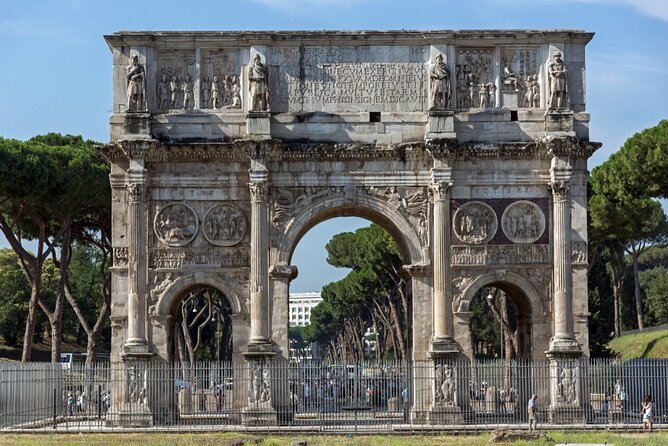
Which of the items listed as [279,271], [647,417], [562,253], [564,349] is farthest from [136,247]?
[647,417]

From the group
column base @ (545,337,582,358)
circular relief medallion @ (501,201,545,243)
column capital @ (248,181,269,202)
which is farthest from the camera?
circular relief medallion @ (501,201,545,243)

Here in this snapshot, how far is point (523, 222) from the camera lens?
3381cm

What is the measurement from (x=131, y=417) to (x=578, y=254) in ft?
42.0

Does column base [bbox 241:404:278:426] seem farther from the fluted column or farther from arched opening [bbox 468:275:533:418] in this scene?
arched opening [bbox 468:275:533:418]

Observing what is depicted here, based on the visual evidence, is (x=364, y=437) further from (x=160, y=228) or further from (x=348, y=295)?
(x=348, y=295)

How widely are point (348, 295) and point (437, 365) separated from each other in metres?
52.5

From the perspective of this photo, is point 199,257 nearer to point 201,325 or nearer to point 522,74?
point 522,74

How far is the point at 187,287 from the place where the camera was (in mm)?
33750

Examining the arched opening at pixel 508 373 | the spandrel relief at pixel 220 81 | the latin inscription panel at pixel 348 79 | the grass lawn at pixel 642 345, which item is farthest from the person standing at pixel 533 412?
the grass lawn at pixel 642 345

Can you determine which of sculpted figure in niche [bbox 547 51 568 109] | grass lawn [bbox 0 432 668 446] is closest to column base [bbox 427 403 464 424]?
grass lawn [bbox 0 432 668 446]

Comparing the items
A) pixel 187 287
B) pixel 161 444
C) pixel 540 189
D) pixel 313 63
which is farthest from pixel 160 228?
pixel 540 189

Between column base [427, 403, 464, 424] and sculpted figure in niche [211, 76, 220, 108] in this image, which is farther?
sculpted figure in niche [211, 76, 220, 108]

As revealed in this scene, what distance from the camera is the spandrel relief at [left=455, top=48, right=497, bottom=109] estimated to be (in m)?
34.1

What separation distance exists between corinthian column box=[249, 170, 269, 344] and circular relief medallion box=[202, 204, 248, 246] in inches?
23.5
